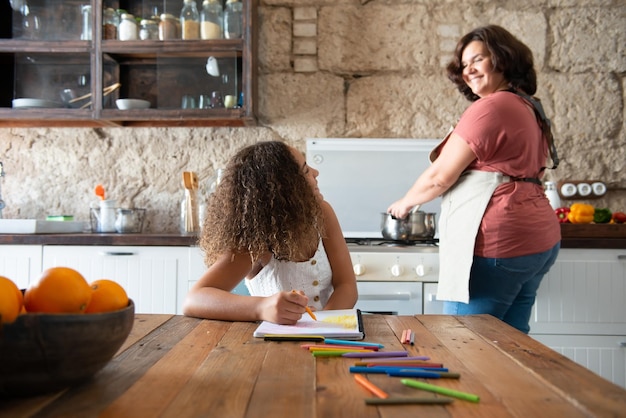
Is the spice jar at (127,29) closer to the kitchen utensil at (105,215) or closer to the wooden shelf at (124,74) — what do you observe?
the wooden shelf at (124,74)

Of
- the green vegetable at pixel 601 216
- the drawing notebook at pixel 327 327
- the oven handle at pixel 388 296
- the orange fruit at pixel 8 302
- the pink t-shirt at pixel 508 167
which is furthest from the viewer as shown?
the green vegetable at pixel 601 216

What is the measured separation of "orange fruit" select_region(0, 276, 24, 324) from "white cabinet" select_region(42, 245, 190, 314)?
6.00 ft

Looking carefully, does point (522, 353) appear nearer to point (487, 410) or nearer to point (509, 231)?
point (487, 410)

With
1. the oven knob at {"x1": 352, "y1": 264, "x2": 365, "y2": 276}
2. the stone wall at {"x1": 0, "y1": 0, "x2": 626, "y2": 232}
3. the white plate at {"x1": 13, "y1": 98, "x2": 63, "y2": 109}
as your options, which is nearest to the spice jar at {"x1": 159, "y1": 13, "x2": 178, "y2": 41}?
the stone wall at {"x1": 0, "y1": 0, "x2": 626, "y2": 232}

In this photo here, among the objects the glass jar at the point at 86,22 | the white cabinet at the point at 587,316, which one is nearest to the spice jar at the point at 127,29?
the glass jar at the point at 86,22

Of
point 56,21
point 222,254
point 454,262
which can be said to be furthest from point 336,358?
point 56,21

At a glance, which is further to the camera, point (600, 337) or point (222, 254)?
point (600, 337)

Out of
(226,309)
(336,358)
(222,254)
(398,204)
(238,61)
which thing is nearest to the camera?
(336,358)

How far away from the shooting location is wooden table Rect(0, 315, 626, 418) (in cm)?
64

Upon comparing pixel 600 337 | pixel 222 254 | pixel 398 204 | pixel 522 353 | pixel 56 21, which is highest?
pixel 56 21

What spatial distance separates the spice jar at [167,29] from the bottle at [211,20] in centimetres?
14

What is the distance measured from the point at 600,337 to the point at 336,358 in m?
1.91

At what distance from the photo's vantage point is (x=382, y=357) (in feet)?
2.87

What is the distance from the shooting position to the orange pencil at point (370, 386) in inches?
27.1
